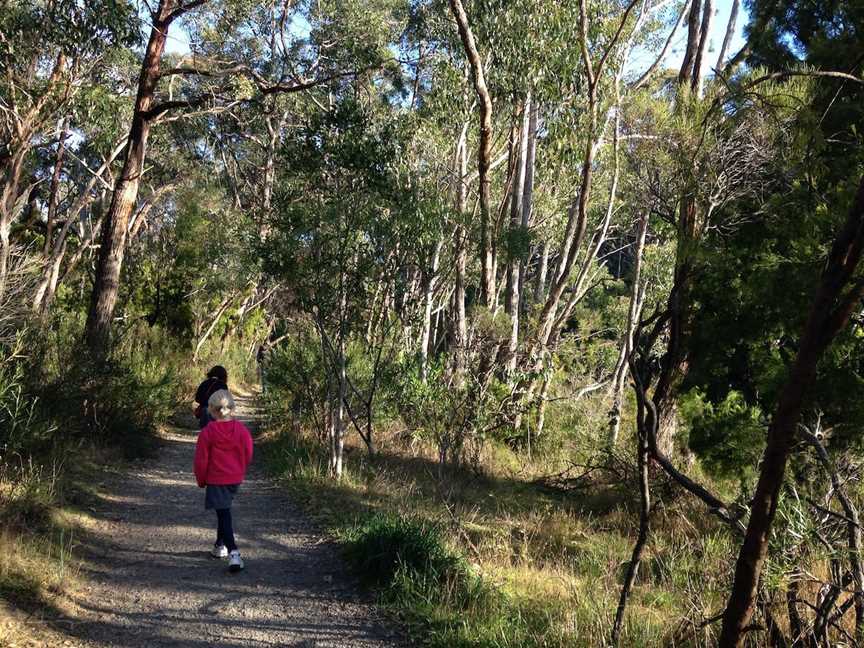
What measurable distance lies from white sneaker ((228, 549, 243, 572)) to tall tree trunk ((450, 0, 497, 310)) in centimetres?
731

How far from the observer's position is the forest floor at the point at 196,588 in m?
4.64

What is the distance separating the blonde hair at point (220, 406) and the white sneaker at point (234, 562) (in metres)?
1.05

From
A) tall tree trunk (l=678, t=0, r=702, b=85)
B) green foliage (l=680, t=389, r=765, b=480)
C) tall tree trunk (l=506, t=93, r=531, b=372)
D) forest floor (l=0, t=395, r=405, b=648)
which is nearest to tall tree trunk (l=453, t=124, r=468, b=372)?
tall tree trunk (l=506, t=93, r=531, b=372)

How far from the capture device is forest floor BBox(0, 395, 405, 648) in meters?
4.64

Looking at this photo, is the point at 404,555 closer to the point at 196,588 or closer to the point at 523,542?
the point at 196,588

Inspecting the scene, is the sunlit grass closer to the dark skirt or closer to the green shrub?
the green shrub

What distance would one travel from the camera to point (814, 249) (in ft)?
19.3

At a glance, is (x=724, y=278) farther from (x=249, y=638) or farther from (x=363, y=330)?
(x=249, y=638)

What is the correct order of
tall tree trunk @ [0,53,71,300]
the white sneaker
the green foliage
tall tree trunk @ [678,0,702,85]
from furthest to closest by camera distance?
tall tree trunk @ [0,53,71,300], tall tree trunk @ [678,0,702,85], the green foliage, the white sneaker

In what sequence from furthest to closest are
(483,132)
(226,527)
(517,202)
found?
(517,202)
(483,132)
(226,527)

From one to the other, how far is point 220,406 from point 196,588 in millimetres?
1344

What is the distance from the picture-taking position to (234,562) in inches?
229

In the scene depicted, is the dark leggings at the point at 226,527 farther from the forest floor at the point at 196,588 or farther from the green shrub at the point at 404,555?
the green shrub at the point at 404,555

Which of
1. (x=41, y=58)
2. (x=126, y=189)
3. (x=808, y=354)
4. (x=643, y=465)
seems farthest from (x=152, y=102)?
(x=808, y=354)
